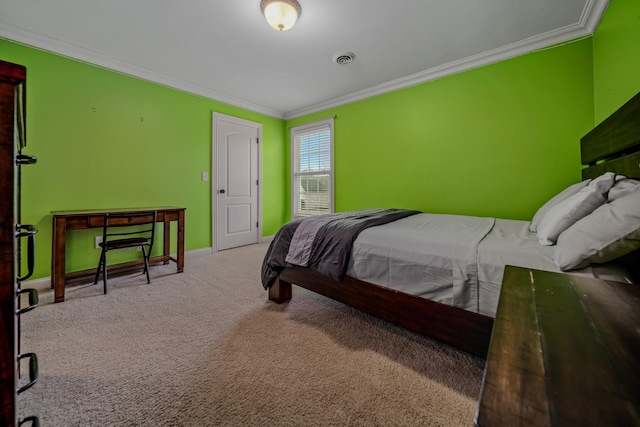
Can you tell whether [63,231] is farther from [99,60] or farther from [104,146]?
[99,60]

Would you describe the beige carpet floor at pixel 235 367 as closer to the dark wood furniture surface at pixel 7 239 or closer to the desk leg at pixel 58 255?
the desk leg at pixel 58 255

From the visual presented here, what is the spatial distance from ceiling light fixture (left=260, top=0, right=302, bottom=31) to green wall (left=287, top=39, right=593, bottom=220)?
6.25ft

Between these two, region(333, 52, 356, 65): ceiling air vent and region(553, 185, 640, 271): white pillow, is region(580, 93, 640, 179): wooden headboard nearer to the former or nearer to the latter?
region(553, 185, 640, 271): white pillow

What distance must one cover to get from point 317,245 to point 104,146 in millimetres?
2758

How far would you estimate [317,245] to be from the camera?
1875 millimetres

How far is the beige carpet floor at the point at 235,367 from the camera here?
1.10m

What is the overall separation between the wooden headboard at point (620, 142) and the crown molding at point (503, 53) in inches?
40.0

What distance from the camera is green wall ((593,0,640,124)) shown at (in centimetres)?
162

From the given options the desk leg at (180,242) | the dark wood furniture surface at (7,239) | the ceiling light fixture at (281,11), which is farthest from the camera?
the desk leg at (180,242)

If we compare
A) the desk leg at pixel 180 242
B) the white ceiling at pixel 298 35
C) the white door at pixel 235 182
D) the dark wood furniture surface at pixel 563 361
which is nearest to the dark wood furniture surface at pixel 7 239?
the dark wood furniture surface at pixel 563 361

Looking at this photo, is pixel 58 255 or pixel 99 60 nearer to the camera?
pixel 58 255

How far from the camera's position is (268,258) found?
6.93 feet

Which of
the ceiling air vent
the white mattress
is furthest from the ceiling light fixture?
the white mattress

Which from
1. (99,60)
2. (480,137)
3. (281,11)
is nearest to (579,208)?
(480,137)
